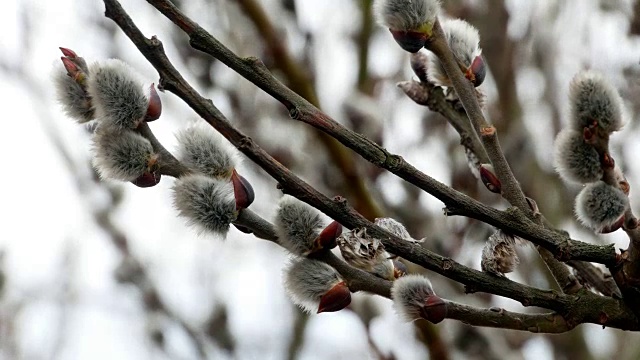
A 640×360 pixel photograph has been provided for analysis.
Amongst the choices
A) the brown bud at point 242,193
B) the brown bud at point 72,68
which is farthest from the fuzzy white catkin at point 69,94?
the brown bud at point 242,193

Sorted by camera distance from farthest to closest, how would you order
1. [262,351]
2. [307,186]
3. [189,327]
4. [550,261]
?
1. [262,351]
2. [189,327]
3. [550,261]
4. [307,186]

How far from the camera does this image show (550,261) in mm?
1311

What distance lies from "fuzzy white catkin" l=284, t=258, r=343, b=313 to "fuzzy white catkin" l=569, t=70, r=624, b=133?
0.46 meters

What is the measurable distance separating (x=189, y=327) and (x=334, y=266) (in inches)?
87.3

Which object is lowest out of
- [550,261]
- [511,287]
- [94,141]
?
[94,141]

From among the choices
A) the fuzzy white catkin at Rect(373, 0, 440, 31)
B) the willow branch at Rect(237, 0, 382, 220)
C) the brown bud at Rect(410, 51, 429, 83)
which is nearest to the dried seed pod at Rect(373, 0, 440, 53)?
the fuzzy white catkin at Rect(373, 0, 440, 31)

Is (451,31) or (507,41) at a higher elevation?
(507,41)

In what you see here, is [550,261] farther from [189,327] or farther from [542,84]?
[542,84]

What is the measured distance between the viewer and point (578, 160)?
123 centimetres

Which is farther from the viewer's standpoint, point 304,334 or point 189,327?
point 304,334

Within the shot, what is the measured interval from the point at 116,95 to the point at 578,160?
0.71m

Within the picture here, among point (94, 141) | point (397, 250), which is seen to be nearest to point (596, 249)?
point (397, 250)

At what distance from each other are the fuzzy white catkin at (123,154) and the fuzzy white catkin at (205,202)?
0.06 meters

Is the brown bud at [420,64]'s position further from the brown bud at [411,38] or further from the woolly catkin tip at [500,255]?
the woolly catkin tip at [500,255]
